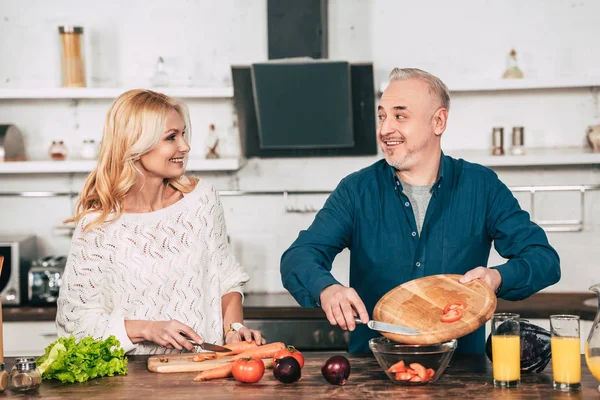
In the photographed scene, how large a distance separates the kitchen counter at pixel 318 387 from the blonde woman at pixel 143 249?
1.25 feet

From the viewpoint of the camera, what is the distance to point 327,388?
2.11 meters

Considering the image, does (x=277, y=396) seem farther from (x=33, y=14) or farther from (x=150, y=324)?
(x=33, y=14)

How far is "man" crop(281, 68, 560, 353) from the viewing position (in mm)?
2666

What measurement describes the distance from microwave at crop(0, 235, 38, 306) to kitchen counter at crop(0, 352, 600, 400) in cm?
216

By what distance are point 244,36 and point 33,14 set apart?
4.09 ft

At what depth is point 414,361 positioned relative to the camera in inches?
83.0

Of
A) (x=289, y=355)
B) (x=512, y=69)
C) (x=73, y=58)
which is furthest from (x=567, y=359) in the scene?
(x=73, y=58)

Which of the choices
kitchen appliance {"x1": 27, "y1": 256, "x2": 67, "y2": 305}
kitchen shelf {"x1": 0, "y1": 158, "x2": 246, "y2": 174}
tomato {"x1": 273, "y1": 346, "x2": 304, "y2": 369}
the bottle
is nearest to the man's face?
tomato {"x1": 273, "y1": 346, "x2": 304, "y2": 369}

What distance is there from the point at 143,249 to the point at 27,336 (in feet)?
5.84

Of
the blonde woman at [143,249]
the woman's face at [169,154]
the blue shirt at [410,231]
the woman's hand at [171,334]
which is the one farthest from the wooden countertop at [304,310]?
the woman's hand at [171,334]

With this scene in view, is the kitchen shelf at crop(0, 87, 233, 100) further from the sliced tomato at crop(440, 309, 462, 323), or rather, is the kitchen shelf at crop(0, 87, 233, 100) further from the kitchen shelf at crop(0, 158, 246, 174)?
the sliced tomato at crop(440, 309, 462, 323)

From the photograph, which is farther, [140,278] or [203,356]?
[140,278]

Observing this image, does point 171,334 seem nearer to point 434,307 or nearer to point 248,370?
point 248,370

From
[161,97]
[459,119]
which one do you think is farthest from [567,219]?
[161,97]
